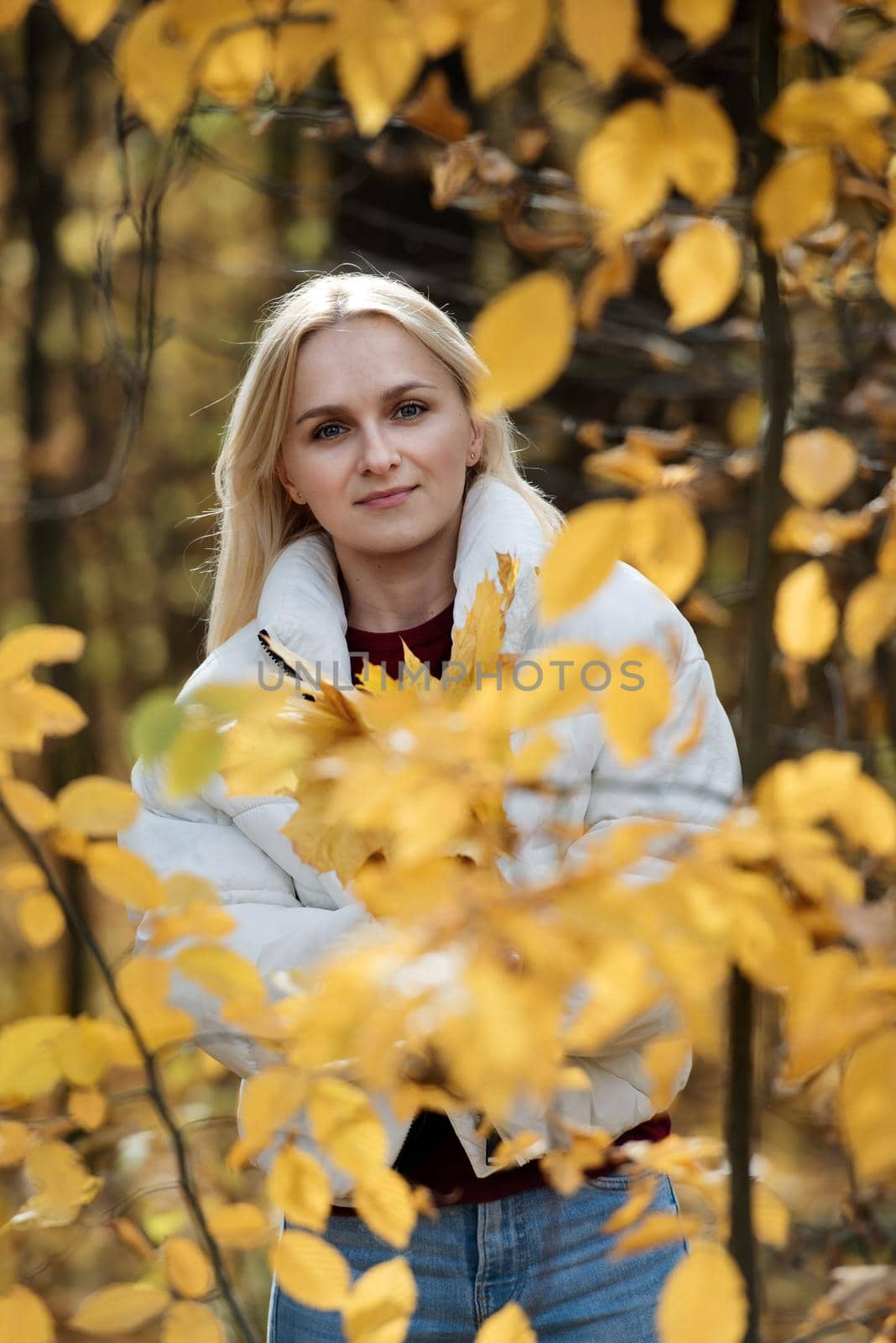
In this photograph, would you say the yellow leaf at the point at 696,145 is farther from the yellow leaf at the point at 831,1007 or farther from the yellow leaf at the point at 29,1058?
the yellow leaf at the point at 29,1058

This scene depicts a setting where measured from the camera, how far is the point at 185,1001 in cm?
160

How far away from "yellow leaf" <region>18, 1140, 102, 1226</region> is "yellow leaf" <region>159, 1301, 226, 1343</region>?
0.11 metres

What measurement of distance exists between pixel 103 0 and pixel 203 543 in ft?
21.7

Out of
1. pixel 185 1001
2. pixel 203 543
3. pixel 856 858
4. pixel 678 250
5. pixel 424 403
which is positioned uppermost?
pixel 678 250

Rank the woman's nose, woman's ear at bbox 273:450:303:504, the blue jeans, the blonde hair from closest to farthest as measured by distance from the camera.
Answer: the blue jeans, the woman's nose, the blonde hair, woman's ear at bbox 273:450:303:504

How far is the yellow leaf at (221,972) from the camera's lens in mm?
914

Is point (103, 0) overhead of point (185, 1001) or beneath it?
overhead

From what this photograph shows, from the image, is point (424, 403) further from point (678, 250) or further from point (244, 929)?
point (678, 250)

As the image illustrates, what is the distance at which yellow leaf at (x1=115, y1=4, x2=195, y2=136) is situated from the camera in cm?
81

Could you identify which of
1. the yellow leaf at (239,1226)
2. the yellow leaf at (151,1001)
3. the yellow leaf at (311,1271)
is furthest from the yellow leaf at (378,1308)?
the yellow leaf at (151,1001)

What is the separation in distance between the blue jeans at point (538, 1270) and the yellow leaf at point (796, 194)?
50.8 inches

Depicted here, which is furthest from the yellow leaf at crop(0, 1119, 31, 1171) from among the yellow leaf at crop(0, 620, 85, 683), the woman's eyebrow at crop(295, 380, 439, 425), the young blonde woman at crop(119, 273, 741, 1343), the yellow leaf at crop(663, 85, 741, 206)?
the woman's eyebrow at crop(295, 380, 439, 425)

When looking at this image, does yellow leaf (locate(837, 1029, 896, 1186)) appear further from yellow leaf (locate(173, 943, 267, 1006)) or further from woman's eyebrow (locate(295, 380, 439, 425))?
woman's eyebrow (locate(295, 380, 439, 425))

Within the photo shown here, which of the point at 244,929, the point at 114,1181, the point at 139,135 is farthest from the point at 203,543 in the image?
the point at 244,929
